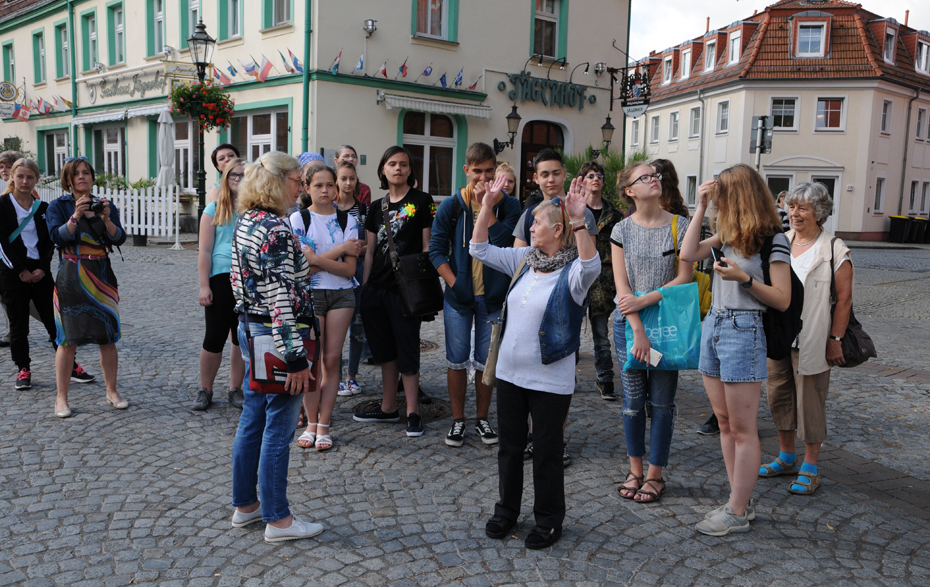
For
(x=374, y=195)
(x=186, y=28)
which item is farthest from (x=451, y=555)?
(x=186, y=28)

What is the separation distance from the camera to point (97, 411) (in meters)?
5.18

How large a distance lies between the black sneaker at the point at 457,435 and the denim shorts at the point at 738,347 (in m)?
1.79

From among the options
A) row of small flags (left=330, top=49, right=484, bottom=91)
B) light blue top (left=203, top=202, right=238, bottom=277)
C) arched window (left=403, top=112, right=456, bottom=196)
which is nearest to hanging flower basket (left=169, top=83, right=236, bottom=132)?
row of small flags (left=330, top=49, right=484, bottom=91)

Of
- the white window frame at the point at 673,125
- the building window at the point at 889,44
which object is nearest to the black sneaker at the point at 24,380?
the building window at the point at 889,44

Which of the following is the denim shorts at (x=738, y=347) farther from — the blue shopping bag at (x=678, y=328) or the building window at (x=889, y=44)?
the building window at (x=889, y=44)

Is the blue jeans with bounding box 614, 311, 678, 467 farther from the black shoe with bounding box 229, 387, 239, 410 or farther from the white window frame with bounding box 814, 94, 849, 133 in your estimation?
the white window frame with bounding box 814, 94, 849, 133

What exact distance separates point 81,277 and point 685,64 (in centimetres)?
3981

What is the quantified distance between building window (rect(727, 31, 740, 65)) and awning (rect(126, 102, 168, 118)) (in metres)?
27.2

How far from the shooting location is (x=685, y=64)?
3988cm

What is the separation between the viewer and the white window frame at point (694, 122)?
122ft

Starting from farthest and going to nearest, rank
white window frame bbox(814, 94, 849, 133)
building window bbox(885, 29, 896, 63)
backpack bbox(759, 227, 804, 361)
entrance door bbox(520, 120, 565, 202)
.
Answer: building window bbox(885, 29, 896, 63) < white window frame bbox(814, 94, 849, 133) < entrance door bbox(520, 120, 565, 202) < backpack bbox(759, 227, 804, 361)

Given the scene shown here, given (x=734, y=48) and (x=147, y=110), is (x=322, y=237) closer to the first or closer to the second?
(x=147, y=110)

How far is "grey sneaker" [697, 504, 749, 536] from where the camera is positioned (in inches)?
136

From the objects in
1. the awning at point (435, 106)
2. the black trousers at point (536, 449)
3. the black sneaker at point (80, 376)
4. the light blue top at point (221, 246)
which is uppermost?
the awning at point (435, 106)
